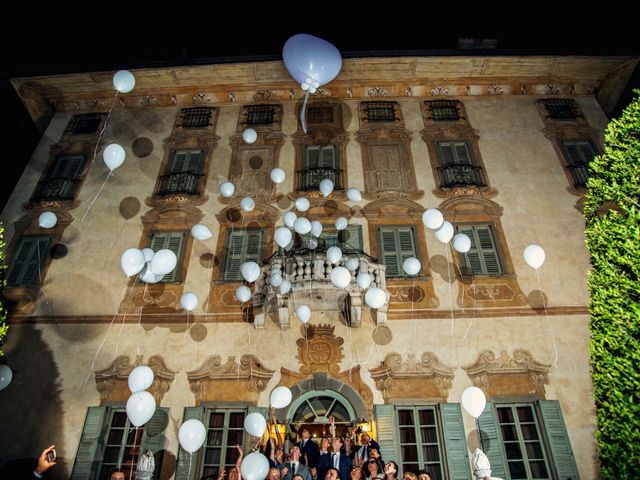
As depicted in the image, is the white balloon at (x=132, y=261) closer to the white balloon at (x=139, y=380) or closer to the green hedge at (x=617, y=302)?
the white balloon at (x=139, y=380)

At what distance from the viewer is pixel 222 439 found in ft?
28.0

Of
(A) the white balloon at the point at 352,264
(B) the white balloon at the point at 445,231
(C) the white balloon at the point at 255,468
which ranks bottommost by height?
(C) the white balloon at the point at 255,468

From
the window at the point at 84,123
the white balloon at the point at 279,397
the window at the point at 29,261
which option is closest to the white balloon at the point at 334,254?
the white balloon at the point at 279,397

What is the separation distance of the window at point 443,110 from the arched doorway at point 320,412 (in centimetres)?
938

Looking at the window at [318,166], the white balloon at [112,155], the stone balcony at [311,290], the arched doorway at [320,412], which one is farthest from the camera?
the window at [318,166]

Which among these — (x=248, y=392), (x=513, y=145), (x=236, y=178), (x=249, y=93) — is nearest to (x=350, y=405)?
(x=248, y=392)

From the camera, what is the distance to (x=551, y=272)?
10078 millimetres

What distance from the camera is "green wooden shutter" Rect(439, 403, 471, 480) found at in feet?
26.1

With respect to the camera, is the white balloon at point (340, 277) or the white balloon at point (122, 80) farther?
the white balloon at point (122, 80)

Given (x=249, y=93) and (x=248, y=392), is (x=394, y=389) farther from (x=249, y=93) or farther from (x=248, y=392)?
(x=249, y=93)

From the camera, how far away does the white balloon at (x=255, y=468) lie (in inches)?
230

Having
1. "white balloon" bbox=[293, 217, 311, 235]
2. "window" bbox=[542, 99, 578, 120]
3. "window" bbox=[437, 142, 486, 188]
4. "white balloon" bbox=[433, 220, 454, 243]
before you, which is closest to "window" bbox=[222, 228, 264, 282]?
"white balloon" bbox=[293, 217, 311, 235]

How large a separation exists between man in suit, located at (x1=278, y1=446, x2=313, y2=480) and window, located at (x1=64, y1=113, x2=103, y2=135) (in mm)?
12384

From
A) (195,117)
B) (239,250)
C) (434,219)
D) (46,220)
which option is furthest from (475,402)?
(195,117)
